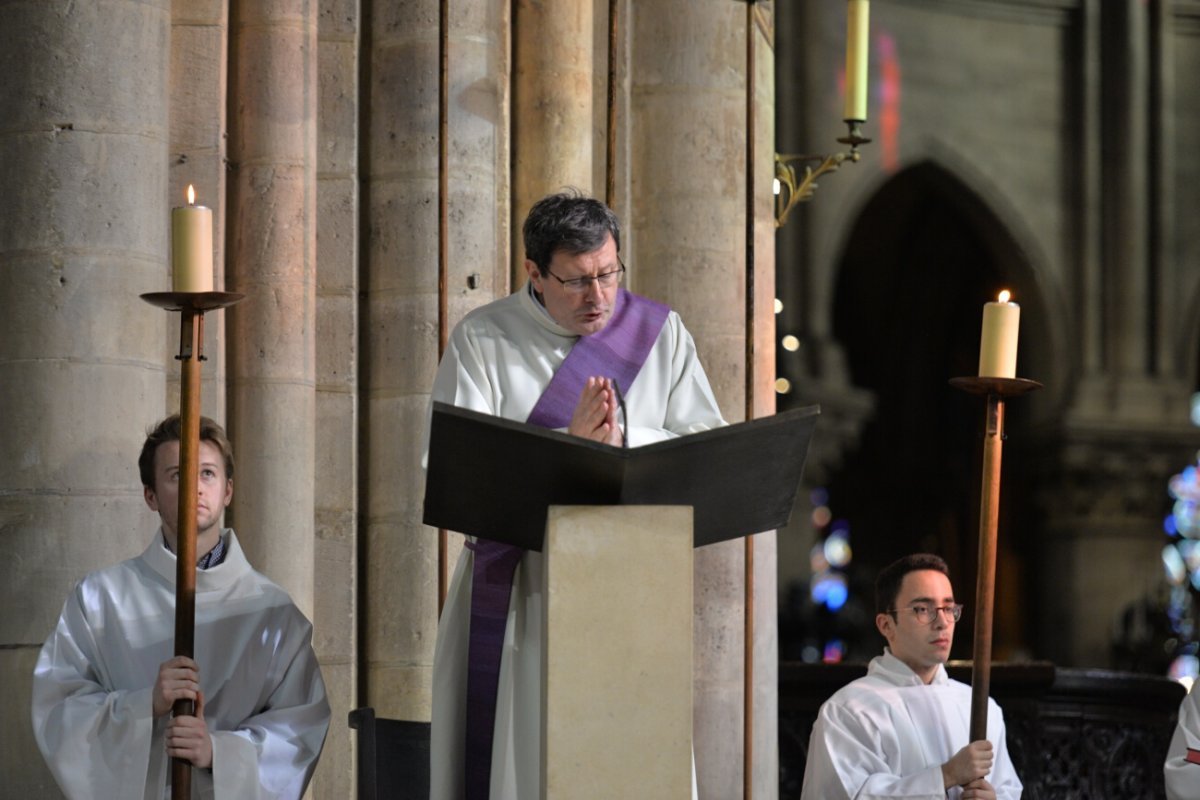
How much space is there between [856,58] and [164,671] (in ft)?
15.2

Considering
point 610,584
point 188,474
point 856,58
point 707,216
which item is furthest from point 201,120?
point 856,58

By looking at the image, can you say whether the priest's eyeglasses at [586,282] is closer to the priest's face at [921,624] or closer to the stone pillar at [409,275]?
the priest's face at [921,624]

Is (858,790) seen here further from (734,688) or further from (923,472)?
(923,472)

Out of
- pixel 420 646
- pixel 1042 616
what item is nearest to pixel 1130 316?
pixel 1042 616

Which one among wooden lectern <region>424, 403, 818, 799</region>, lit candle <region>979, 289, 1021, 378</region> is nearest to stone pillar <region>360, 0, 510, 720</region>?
lit candle <region>979, 289, 1021, 378</region>

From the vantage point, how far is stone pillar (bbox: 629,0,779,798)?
7375 mm

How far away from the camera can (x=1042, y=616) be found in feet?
57.2

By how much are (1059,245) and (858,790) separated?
1233 centimetres

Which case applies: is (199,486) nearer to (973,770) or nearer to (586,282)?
(586,282)

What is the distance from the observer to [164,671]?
405 centimetres

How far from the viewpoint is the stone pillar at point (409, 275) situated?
608cm

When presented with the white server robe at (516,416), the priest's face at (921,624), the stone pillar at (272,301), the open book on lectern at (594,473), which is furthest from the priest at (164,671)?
the priest's face at (921,624)

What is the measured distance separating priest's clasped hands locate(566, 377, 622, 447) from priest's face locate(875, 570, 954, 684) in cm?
148

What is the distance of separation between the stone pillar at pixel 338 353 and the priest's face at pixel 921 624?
1.59 meters
